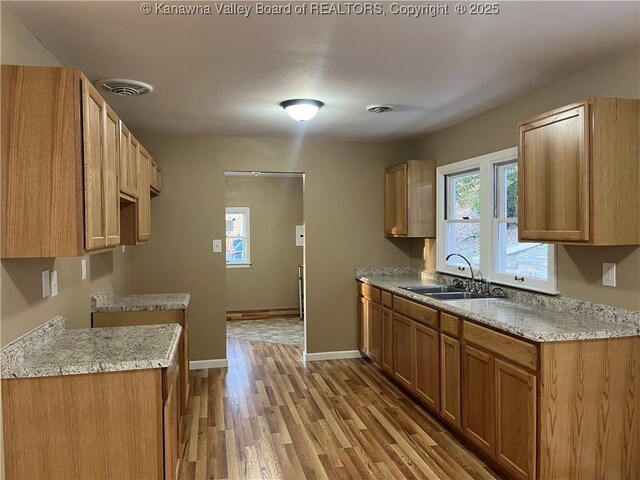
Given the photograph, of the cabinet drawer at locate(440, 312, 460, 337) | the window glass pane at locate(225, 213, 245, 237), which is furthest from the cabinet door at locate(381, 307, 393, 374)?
the window glass pane at locate(225, 213, 245, 237)

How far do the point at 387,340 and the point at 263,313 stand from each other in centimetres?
369

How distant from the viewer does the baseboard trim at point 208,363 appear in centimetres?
491

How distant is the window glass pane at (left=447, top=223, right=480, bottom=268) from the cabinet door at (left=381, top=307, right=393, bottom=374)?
81 centimetres

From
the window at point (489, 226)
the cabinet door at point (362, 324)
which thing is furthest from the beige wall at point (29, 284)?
the window at point (489, 226)

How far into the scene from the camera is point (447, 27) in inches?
88.8

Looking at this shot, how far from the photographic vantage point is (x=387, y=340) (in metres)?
4.44

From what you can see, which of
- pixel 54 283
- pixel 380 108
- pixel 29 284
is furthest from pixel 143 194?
pixel 380 108

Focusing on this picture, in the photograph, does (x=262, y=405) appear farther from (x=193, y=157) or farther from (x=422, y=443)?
(x=193, y=157)

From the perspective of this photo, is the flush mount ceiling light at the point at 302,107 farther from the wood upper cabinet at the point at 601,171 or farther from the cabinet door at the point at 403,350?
the cabinet door at the point at 403,350

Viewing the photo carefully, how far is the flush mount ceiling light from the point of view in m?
3.50

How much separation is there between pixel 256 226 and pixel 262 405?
4.20 metres

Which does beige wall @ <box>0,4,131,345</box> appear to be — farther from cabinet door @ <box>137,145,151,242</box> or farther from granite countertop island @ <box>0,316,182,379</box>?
cabinet door @ <box>137,145,151,242</box>

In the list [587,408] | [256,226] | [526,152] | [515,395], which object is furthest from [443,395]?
[256,226]

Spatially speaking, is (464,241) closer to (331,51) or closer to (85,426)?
(331,51)
